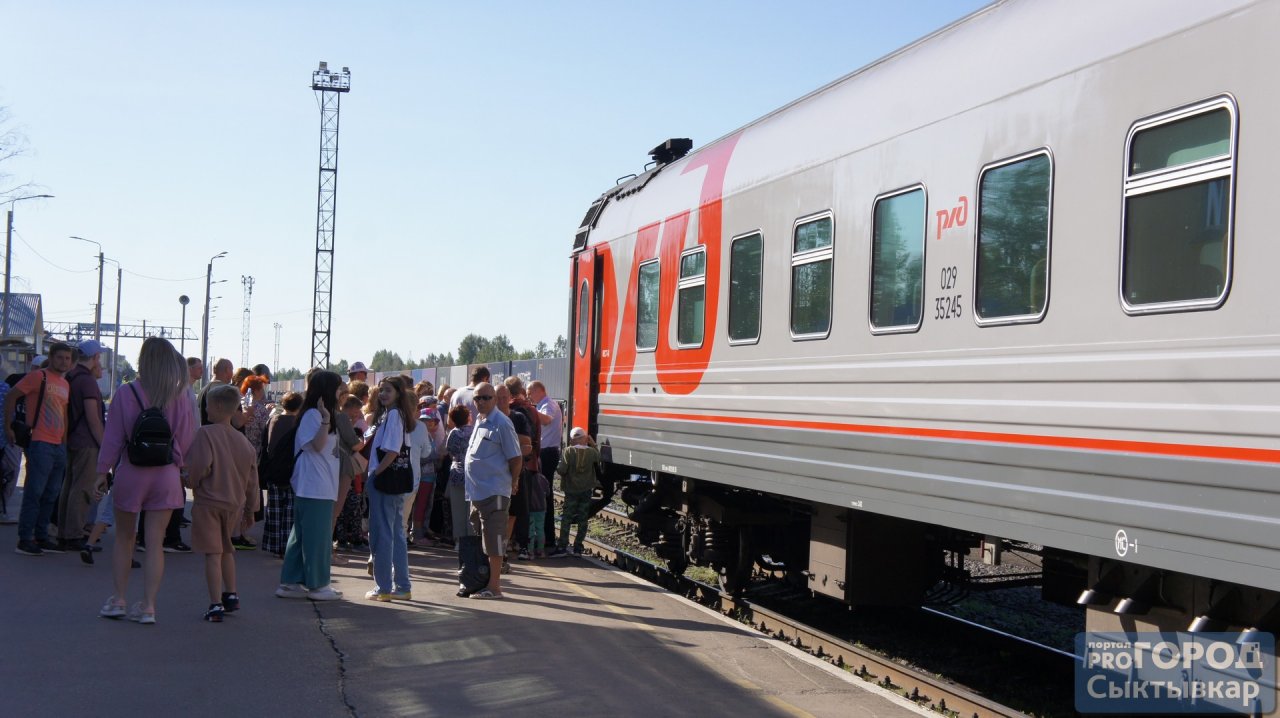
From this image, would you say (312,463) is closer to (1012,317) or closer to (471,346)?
(1012,317)

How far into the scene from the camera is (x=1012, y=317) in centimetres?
633

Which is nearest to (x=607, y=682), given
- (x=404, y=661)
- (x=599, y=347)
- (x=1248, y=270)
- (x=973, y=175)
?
(x=404, y=661)

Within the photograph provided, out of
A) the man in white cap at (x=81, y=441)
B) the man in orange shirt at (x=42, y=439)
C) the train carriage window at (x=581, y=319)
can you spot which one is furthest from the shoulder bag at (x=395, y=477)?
the train carriage window at (x=581, y=319)

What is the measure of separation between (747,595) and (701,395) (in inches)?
96.6

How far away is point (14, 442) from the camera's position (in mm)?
11539

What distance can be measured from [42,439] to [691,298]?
6026 millimetres

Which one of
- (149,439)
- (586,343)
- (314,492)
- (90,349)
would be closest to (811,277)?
(314,492)

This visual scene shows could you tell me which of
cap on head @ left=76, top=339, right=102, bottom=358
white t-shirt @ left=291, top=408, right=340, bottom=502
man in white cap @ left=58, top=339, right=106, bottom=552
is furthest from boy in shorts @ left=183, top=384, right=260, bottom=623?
man in white cap @ left=58, top=339, right=106, bottom=552

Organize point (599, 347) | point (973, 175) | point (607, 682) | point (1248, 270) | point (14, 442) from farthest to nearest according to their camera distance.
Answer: point (599, 347) → point (14, 442) → point (607, 682) → point (973, 175) → point (1248, 270)

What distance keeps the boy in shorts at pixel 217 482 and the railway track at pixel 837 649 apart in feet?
13.4

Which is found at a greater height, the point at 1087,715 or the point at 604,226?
the point at 604,226

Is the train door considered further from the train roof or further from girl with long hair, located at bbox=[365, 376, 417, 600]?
girl with long hair, located at bbox=[365, 376, 417, 600]

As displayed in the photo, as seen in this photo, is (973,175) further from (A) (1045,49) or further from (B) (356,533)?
(B) (356,533)

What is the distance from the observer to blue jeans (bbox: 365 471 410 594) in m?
9.75
